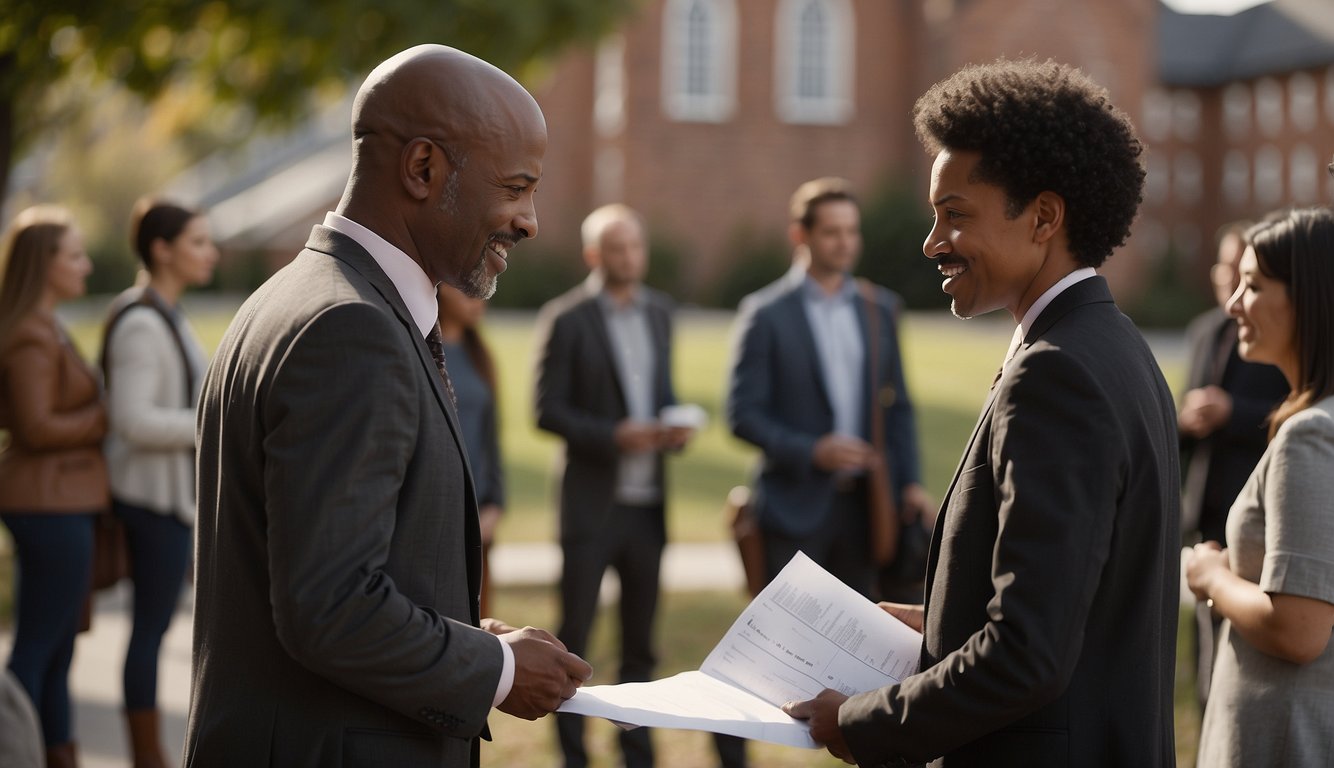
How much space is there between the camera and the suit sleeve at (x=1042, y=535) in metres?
2.32

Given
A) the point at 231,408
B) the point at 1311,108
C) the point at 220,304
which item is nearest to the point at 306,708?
the point at 231,408

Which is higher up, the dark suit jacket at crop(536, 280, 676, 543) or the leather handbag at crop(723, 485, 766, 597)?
the dark suit jacket at crop(536, 280, 676, 543)

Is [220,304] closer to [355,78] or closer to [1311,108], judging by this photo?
[355,78]

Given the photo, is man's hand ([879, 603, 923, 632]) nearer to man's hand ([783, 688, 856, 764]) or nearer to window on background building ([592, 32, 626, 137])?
man's hand ([783, 688, 856, 764])

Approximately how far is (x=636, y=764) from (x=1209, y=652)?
242 centimetres

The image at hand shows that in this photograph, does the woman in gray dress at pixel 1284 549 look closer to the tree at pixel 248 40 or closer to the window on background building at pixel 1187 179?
the tree at pixel 248 40

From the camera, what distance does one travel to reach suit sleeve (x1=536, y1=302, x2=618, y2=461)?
254 inches

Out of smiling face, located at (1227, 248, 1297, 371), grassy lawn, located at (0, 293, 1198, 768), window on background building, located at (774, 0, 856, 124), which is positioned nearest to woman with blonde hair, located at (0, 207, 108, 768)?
grassy lawn, located at (0, 293, 1198, 768)

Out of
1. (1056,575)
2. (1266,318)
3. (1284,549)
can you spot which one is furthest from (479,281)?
(1266,318)

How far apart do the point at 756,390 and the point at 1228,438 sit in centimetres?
209

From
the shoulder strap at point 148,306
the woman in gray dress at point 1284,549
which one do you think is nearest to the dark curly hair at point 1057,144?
the woman in gray dress at point 1284,549

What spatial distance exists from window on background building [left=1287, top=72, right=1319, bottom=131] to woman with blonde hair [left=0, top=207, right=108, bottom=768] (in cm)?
5756

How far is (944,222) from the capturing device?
106 inches

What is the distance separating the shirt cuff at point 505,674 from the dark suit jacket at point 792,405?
3.68 metres
